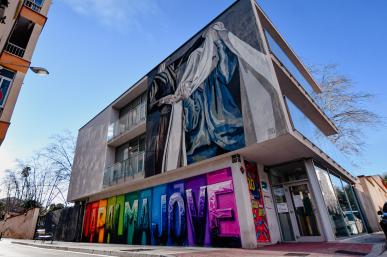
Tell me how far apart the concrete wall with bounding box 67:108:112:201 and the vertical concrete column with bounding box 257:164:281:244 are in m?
11.3

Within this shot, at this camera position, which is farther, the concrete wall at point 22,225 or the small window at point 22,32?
the concrete wall at point 22,225

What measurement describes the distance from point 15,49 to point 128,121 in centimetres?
754

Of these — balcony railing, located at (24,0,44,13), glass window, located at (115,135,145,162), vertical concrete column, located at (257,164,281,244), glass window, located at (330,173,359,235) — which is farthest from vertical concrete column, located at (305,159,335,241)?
balcony railing, located at (24,0,44,13)

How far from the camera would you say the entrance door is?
960 centimetres

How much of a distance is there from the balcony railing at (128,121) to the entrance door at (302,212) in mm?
9571

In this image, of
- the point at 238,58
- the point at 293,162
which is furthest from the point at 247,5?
the point at 293,162

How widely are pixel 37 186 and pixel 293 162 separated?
4110 cm

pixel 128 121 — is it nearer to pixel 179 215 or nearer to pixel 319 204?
pixel 179 215

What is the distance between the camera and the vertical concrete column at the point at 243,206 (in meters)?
8.35

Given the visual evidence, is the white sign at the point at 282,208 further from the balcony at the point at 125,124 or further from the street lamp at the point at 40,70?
the street lamp at the point at 40,70

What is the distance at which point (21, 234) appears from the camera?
24.3 meters

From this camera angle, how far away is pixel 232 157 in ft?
31.7

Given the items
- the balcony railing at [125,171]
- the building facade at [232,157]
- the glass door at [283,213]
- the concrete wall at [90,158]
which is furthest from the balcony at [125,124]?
the glass door at [283,213]

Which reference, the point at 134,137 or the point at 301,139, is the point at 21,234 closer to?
the point at 134,137
